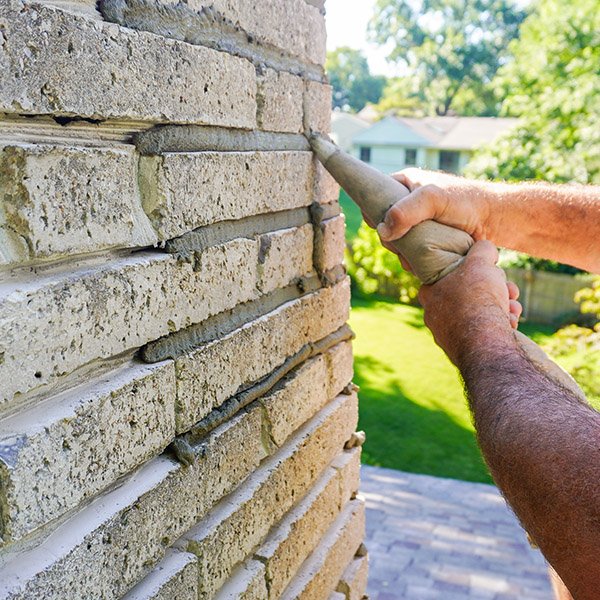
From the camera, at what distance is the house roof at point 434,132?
3478 centimetres

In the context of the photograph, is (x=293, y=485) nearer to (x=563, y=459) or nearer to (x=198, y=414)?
(x=198, y=414)

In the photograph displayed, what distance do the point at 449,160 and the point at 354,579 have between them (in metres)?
36.4

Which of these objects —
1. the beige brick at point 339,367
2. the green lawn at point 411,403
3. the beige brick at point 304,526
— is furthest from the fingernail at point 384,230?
the green lawn at point 411,403

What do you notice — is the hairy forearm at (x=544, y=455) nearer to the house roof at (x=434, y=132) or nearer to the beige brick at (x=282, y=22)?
the beige brick at (x=282, y=22)

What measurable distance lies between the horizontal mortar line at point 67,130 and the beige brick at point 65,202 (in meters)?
0.03

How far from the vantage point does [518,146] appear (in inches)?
688

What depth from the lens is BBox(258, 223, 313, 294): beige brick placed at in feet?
6.07

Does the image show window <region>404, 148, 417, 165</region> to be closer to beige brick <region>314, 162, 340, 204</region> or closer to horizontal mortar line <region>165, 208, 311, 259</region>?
beige brick <region>314, 162, 340, 204</region>

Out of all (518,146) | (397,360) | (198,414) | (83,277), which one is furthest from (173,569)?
(518,146)

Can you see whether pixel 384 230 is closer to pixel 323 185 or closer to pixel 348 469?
pixel 323 185

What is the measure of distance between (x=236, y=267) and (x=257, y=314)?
0.67 feet

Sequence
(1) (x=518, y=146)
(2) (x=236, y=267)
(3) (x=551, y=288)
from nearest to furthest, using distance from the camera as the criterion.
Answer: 1. (2) (x=236, y=267)
2. (3) (x=551, y=288)
3. (1) (x=518, y=146)

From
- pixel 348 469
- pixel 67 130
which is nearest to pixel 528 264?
pixel 348 469

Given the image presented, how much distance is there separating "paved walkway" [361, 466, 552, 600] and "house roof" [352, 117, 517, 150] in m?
30.0
